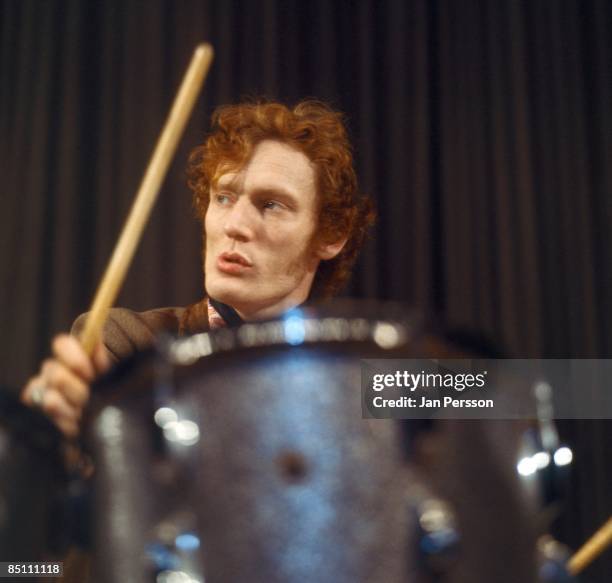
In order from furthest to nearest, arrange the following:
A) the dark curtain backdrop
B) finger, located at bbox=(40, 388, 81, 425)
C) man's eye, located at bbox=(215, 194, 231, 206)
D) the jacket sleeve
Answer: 1. the dark curtain backdrop
2. man's eye, located at bbox=(215, 194, 231, 206)
3. the jacket sleeve
4. finger, located at bbox=(40, 388, 81, 425)

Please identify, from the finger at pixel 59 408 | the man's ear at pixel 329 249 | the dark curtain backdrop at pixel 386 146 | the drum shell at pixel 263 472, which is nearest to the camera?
the drum shell at pixel 263 472

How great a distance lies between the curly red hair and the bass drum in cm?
68

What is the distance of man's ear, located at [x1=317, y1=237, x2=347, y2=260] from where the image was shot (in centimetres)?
127

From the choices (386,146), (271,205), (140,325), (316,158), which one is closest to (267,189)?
(271,205)

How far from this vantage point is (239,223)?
1120mm

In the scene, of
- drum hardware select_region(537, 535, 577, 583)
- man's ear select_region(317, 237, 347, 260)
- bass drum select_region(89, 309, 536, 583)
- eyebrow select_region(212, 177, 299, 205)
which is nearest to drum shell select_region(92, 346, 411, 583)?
bass drum select_region(89, 309, 536, 583)

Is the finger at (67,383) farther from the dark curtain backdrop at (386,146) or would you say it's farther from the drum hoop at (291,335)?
the dark curtain backdrop at (386,146)

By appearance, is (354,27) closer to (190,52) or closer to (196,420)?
(190,52)

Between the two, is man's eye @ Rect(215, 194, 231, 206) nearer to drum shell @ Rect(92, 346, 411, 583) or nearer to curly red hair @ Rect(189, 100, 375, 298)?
curly red hair @ Rect(189, 100, 375, 298)

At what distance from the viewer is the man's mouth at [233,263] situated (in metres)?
1.10

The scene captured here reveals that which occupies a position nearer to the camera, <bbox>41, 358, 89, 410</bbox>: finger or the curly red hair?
<bbox>41, 358, 89, 410</bbox>: finger

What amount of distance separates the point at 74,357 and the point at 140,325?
1.42 ft

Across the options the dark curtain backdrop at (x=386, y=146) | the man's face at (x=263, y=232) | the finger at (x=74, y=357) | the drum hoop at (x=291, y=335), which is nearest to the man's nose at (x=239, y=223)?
the man's face at (x=263, y=232)

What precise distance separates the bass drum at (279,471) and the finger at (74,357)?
0.11m
